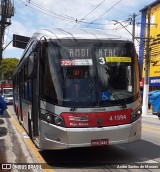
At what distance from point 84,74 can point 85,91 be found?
39cm

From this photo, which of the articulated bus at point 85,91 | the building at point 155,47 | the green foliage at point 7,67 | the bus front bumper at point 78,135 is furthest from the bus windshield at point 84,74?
the green foliage at point 7,67

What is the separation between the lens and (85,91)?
8227 millimetres

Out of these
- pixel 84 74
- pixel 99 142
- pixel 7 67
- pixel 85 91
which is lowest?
pixel 99 142

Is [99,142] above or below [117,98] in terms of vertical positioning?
below

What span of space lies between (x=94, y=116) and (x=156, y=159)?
1.99 meters

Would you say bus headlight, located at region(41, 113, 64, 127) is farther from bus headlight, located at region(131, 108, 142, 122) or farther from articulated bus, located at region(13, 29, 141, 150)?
bus headlight, located at region(131, 108, 142, 122)

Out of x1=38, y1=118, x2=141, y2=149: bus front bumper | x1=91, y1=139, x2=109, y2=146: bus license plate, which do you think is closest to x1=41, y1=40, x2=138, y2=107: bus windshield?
x1=38, y1=118, x2=141, y2=149: bus front bumper

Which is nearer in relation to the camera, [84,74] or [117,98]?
[84,74]

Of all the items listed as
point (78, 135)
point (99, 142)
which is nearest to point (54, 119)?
point (78, 135)

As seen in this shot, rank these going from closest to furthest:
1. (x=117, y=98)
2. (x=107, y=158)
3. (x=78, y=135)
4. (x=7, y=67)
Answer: (x=78, y=135)
(x=117, y=98)
(x=107, y=158)
(x=7, y=67)

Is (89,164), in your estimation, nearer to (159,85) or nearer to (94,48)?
(94,48)

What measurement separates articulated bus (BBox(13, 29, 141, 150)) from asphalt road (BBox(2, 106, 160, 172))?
1.69 ft

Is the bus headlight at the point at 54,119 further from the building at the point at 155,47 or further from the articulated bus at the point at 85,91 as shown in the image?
the building at the point at 155,47

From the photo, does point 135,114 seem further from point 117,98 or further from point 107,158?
point 107,158
